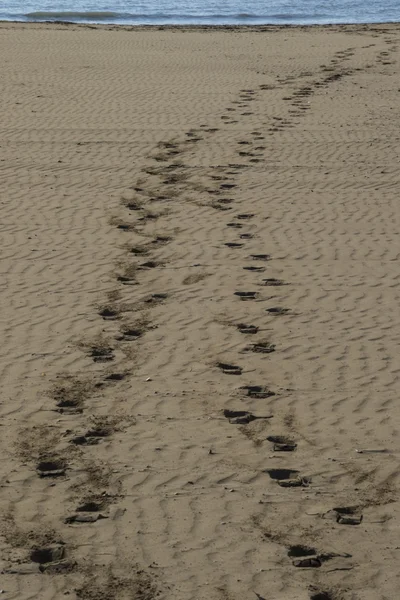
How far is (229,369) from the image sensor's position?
6719mm

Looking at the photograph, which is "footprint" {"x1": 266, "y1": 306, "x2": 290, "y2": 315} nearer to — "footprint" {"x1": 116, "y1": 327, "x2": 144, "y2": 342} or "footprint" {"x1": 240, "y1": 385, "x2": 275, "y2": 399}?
"footprint" {"x1": 116, "y1": 327, "x2": 144, "y2": 342}

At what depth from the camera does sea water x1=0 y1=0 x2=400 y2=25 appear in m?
35.8

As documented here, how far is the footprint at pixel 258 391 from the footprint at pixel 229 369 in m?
0.24

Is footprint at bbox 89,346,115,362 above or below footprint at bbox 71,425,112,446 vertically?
above

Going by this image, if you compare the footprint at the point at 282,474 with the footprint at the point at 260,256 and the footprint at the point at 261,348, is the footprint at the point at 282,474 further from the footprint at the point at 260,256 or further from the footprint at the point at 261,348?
the footprint at the point at 260,256

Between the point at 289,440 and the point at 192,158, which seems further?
the point at 192,158

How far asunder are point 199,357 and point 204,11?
34239mm

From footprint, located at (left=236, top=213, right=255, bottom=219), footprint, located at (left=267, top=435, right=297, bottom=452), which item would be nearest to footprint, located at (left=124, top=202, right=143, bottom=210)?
footprint, located at (left=236, top=213, right=255, bottom=219)

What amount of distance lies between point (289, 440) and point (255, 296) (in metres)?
2.56

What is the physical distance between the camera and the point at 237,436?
5766 mm

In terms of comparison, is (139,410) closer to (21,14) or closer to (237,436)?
(237,436)

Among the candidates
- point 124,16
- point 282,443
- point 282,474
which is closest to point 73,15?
point 124,16

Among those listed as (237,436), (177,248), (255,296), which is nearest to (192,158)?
(177,248)

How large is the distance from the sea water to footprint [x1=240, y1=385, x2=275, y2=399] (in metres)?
29.6
